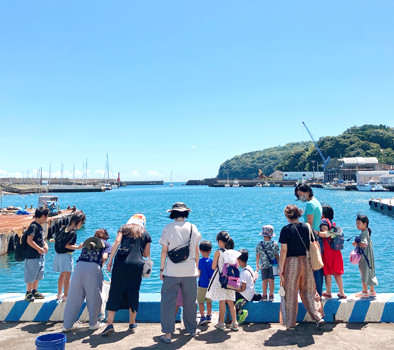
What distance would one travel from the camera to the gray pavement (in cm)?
464

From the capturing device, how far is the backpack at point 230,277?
17.0 feet

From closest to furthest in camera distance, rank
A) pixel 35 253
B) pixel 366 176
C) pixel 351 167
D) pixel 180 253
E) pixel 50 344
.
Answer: pixel 50 344
pixel 180 253
pixel 35 253
pixel 366 176
pixel 351 167

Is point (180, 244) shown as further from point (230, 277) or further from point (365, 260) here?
point (365, 260)

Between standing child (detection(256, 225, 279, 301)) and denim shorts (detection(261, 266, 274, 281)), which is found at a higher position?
standing child (detection(256, 225, 279, 301))

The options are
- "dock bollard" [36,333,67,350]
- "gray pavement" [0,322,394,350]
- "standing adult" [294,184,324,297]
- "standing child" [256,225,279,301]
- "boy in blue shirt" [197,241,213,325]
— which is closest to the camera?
"dock bollard" [36,333,67,350]

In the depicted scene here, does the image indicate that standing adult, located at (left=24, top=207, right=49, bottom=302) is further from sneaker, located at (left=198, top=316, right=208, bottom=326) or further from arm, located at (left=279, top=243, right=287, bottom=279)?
arm, located at (left=279, top=243, right=287, bottom=279)

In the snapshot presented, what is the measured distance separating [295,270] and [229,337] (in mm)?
1346

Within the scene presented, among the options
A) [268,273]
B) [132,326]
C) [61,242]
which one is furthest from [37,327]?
[268,273]

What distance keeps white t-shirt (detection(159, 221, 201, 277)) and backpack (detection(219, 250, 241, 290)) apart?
18.6 inches

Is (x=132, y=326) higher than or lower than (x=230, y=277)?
lower

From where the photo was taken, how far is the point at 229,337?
495 centimetres

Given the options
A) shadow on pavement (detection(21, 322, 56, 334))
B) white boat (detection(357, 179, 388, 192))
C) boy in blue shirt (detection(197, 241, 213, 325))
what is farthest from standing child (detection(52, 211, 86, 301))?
white boat (detection(357, 179, 388, 192))

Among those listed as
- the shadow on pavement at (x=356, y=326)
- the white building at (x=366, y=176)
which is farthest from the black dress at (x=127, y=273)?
the white building at (x=366, y=176)

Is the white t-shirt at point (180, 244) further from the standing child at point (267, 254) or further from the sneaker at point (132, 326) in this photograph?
the standing child at point (267, 254)
